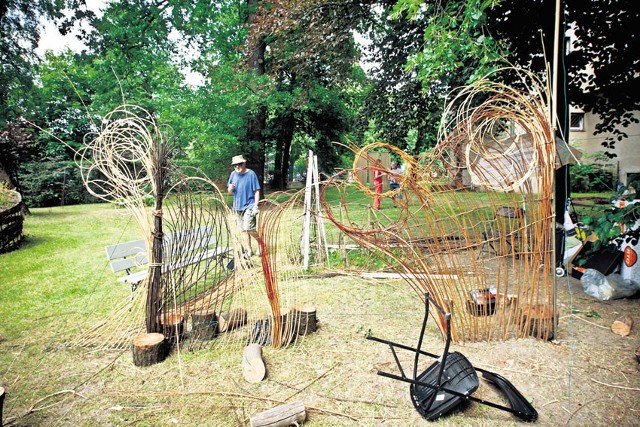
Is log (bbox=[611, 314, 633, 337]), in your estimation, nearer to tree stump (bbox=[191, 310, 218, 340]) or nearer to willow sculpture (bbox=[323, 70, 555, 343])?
willow sculpture (bbox=[323, 70, 555, 343])

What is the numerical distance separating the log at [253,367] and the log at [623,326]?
307cm

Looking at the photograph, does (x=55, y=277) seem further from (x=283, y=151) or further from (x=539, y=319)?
(x=283, y=151)

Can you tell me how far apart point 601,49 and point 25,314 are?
860 cm

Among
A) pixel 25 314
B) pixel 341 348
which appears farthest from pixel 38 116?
pixel 341 348

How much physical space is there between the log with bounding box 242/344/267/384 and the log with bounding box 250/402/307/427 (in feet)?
1.50

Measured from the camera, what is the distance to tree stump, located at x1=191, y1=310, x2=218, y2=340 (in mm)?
3082

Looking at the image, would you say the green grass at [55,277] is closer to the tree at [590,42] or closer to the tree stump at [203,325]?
the tree stump at [203,325]

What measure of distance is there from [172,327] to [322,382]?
1365mm

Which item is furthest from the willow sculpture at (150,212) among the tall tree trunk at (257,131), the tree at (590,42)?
the tall tree trunk at (257,131)

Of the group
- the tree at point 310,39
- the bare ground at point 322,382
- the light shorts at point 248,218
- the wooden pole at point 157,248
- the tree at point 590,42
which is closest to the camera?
the bare ground at point 322,382

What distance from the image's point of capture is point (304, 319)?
3.20m

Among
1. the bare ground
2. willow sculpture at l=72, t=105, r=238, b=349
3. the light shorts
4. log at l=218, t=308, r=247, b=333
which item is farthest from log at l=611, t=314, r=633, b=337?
the light shorts

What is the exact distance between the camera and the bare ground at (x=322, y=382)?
2.17m

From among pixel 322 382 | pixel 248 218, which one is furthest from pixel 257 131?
pixel 322 382
